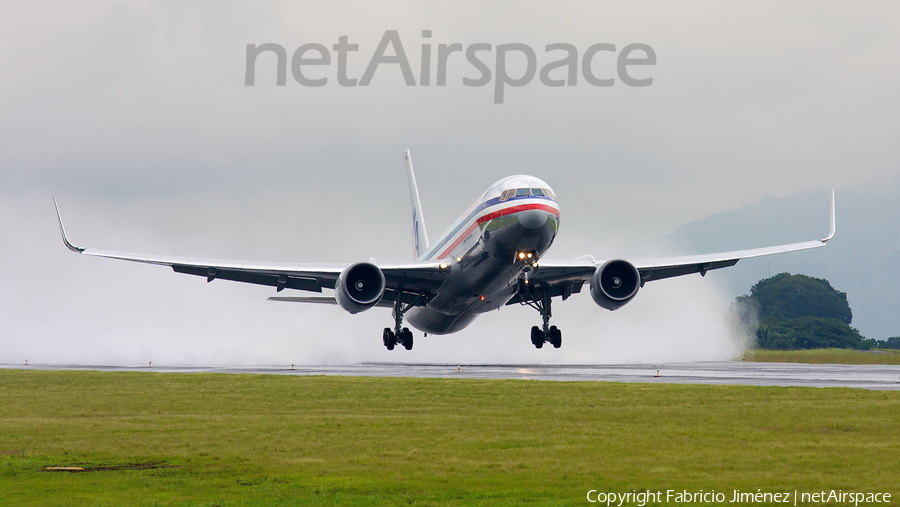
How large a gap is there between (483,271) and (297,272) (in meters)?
→ 10.3

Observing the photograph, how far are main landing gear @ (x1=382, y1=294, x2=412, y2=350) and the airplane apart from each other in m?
0.06

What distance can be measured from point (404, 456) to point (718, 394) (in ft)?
51.0

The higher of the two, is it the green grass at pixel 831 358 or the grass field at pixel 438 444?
the grass field at pixel 438 444

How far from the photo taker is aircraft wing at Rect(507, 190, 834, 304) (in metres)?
42.7

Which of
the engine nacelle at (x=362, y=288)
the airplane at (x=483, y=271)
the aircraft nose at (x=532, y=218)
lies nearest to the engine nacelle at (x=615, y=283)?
the airplane at (x=483, y=271)

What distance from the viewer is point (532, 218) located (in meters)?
36.5

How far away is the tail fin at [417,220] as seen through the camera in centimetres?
6588

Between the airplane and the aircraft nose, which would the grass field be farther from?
the airplane

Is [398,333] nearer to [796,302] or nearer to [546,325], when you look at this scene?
[546,325]

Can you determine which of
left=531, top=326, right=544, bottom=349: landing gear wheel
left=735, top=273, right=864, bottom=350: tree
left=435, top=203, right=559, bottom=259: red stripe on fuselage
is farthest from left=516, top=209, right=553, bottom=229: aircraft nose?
left=735, top=273, right=864, bottom=350: tree

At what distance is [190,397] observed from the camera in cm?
3198

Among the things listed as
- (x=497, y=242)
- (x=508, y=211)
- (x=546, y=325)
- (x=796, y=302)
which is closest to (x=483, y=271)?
(x=497, y=242)

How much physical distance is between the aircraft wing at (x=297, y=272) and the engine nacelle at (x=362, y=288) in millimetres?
1238

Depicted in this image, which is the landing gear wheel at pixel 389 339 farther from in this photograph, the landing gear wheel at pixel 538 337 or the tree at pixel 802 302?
the tree at pixel 802 302
